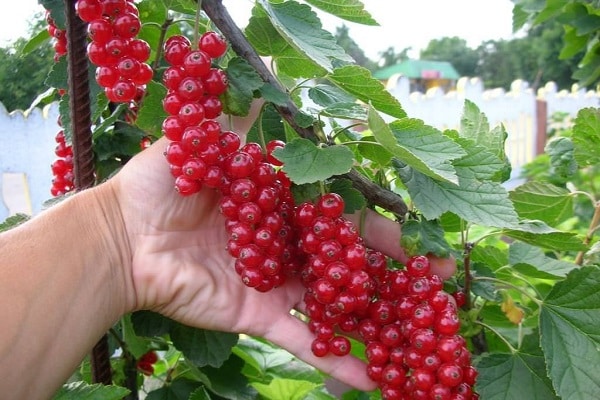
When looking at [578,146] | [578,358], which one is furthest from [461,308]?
[578,146]

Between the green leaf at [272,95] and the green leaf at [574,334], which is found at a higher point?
the green leaf at [272,95]

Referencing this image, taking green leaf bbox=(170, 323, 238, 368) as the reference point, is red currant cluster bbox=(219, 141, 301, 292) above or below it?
above

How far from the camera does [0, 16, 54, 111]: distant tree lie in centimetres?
81

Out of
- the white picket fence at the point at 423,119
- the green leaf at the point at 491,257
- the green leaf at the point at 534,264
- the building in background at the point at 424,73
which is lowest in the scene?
the building in background at the point at 424,73

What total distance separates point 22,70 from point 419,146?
58 cm

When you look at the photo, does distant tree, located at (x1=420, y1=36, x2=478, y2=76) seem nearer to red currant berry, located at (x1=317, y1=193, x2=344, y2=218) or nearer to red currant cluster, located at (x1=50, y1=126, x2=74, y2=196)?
red currant cluster, located at (x1=50, y1=126, x2=74, y2=196)

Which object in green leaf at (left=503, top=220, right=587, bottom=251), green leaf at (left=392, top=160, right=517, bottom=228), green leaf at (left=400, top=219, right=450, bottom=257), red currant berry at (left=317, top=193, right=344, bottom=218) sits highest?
red currant berry at (left=317, top=193, right=344, bottom=218)

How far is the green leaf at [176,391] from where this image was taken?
85 cm

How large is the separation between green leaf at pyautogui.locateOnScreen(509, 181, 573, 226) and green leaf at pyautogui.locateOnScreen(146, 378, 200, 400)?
22.1 inches

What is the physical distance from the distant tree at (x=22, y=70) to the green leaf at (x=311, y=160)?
44cm

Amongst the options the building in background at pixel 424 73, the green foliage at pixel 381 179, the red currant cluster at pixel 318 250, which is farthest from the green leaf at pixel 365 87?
the building in background at pixel 424 73

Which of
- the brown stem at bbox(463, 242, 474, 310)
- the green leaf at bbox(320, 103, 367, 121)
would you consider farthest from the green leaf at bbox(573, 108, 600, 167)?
the green leaf at bbox(320, 103, 367, 121)

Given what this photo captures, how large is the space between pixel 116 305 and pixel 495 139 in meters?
0.49

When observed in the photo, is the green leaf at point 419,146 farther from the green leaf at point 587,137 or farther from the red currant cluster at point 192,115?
the green leaf at point 587,137
